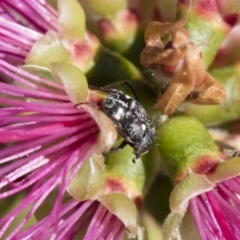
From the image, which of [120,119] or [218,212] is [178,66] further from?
[218,212]

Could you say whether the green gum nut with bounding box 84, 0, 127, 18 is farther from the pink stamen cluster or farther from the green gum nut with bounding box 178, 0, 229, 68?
the pink stamen cluster

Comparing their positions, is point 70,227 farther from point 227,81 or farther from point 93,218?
point 227,81

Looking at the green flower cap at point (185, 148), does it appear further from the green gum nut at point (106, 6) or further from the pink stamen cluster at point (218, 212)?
the green gum nut at point (106, 6)

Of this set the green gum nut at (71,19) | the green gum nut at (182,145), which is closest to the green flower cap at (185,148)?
the green gum nut at (182,145)

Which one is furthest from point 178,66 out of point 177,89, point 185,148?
point 185,148

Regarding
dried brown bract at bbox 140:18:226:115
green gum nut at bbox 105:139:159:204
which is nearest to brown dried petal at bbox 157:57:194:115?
dried brown bract at bbox 140:18:226:115
